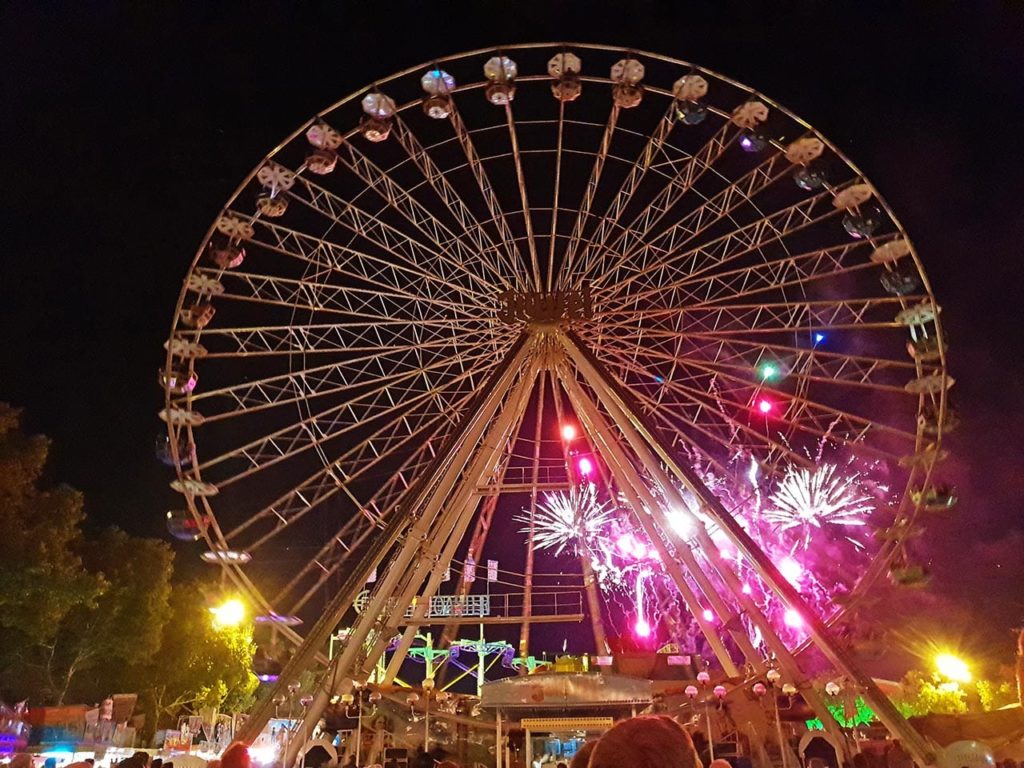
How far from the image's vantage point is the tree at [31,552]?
27.2 meters

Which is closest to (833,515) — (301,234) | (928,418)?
(928,418)

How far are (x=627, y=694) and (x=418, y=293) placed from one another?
11.8m

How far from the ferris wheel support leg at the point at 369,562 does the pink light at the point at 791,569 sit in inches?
651

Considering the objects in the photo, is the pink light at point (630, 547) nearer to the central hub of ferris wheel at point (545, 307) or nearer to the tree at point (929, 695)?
the central hub of ferris wheel at point (545, 307)

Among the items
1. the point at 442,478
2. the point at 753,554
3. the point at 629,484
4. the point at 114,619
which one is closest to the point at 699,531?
the point at 753,554

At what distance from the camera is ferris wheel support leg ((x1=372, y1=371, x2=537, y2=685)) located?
2278cm

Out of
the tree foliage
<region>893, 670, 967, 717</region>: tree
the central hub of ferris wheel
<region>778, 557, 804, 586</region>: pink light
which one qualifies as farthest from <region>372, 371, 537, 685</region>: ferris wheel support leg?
<region>893, 670, 967, 717</region>: tree

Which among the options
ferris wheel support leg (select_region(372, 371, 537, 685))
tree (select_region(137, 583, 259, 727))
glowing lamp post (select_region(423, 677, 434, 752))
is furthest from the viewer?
tree (select_region(137, 583, 259, 727))

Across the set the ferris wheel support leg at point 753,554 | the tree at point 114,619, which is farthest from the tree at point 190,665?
the ferris wheel support leg at point 753,554

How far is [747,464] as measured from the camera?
31.9 m

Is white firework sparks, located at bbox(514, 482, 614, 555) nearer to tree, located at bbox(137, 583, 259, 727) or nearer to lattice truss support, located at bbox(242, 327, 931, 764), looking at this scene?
lattice truss support, located at bbox(242, 327, 931, 764)

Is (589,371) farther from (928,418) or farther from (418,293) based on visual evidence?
Answer: (928,418)

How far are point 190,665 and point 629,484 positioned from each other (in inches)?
976

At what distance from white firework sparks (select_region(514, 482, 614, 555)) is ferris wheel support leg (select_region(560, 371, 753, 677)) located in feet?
25.1
